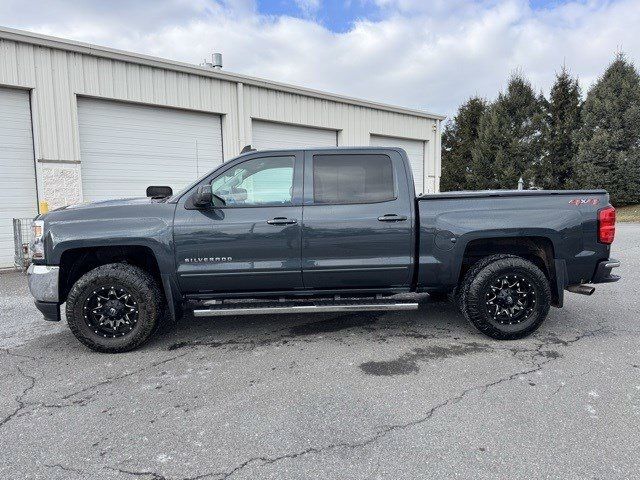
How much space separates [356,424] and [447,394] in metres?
0.80

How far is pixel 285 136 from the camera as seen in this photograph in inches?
497

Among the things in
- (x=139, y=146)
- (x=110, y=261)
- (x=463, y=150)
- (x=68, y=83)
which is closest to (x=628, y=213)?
(x=463, y=150)

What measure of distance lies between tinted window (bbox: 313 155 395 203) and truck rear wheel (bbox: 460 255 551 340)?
1.19 meters

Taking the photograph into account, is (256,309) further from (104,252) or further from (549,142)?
(549,142)

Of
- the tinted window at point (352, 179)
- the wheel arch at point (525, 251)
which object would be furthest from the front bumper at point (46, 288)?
the wheel arch at point (525, 251)

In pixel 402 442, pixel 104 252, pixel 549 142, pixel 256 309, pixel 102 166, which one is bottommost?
pixel 402 442

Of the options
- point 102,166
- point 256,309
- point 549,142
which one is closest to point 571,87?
point 549,142

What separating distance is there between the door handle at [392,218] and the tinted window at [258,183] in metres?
0.91

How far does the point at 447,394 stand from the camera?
312cm

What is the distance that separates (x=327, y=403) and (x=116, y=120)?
9165mm

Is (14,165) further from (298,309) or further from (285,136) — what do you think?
(298,309)

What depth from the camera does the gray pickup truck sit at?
397 cm

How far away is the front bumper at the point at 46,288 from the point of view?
393 centimetres

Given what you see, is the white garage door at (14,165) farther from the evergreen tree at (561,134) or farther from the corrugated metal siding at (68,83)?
the evergreen tree at (561,134)
